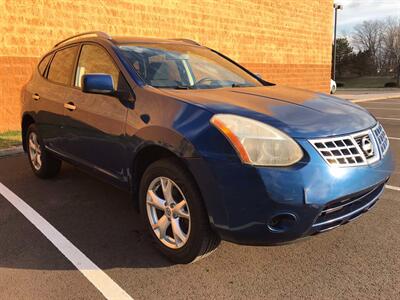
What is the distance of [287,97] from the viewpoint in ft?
11.3

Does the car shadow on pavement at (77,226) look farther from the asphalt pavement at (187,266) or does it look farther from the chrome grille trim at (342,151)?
the chrome grille trim at (342,151)

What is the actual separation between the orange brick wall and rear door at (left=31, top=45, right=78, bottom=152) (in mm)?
4479

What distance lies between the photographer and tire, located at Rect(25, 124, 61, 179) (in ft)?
17.2

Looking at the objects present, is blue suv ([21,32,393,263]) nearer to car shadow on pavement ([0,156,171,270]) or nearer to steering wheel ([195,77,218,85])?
steering wheel ([195,77,218,85])

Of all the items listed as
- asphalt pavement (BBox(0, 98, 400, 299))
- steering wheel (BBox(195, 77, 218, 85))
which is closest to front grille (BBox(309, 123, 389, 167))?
asphalt pavement (BBox(0, 98, 400, 299))

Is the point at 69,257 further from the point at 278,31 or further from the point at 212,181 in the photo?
the point at 278,31

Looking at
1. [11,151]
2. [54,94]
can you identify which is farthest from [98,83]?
[11,151]

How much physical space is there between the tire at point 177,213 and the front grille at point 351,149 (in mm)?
870

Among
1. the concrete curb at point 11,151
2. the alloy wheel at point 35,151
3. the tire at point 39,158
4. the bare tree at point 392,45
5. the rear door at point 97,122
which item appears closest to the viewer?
the rear door at point 97,122

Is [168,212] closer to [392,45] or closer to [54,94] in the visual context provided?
[54,94]

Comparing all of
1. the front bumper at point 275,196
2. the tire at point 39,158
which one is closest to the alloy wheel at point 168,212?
the front bumper at point 275,196

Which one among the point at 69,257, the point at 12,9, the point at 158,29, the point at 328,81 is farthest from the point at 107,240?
the point at 328,81

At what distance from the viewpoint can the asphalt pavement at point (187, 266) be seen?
9.22 feet

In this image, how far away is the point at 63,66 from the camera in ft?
15.6
